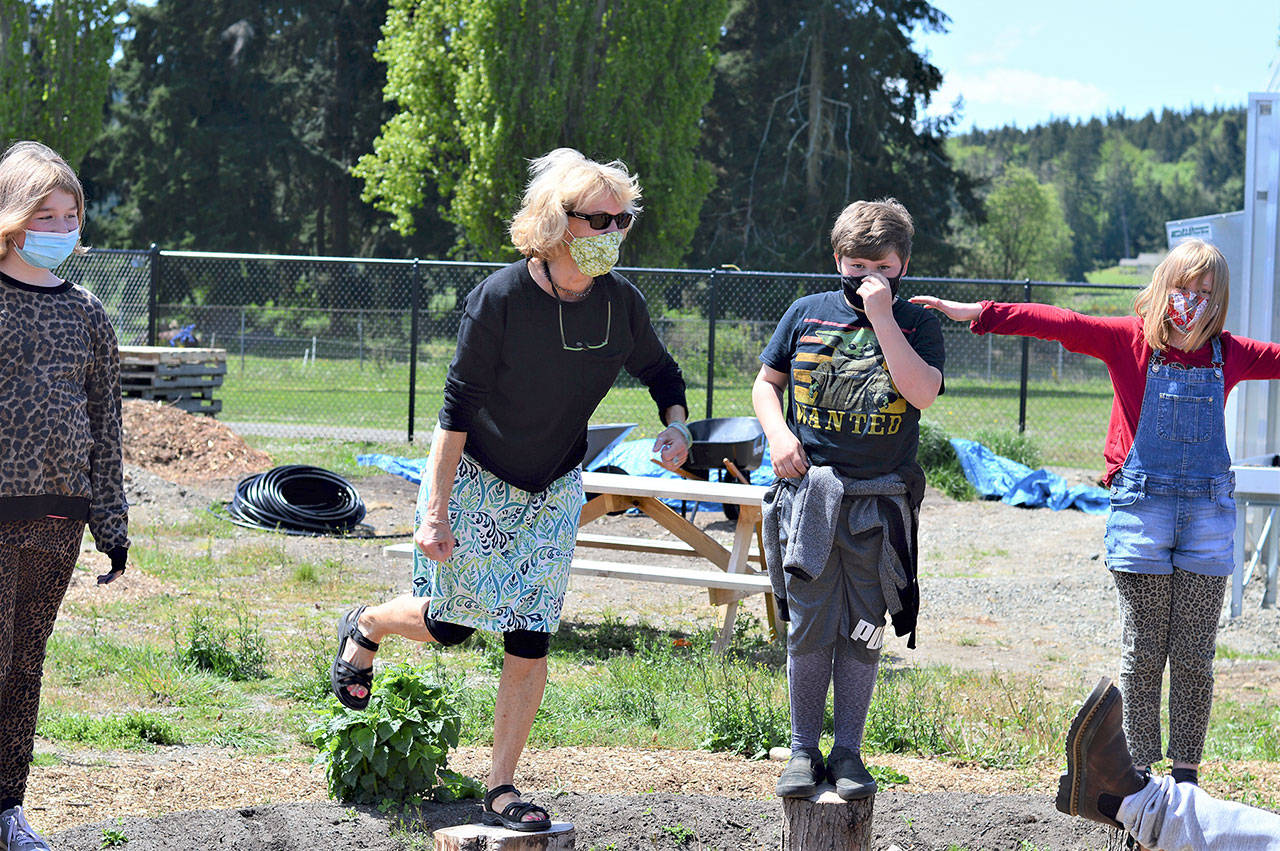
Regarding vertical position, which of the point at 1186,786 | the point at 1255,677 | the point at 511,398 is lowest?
the point at 1255,677

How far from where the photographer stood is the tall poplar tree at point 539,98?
26.1 metres

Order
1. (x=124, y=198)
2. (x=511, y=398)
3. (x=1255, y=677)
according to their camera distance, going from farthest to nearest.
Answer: (x=124, y=198) < (x=1255, y=677) < (x=511, y=398)

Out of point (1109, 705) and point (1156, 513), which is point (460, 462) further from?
point (1156, 513)

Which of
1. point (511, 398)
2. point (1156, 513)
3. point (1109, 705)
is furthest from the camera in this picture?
point (1156, 513)

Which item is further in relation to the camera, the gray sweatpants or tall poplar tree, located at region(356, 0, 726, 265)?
tall poplar tree, located at region(356, 0, 726, 265)

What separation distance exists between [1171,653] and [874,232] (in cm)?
167

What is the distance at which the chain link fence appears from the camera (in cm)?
1697

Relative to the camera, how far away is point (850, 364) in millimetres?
3504

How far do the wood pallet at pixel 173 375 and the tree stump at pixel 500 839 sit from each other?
13.1 metres

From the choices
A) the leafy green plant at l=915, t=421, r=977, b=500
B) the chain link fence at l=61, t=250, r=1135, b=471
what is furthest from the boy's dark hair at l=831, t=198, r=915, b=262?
the leafy green plant at l=915, t=421, r=977, b=500

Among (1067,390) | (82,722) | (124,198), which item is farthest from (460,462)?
→ (124,198)

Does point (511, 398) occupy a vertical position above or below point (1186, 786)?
above

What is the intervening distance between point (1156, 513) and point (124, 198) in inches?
1875

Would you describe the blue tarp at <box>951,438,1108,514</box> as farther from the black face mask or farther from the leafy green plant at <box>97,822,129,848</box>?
the leafy green plant at <box>97,822,129,848</box>
